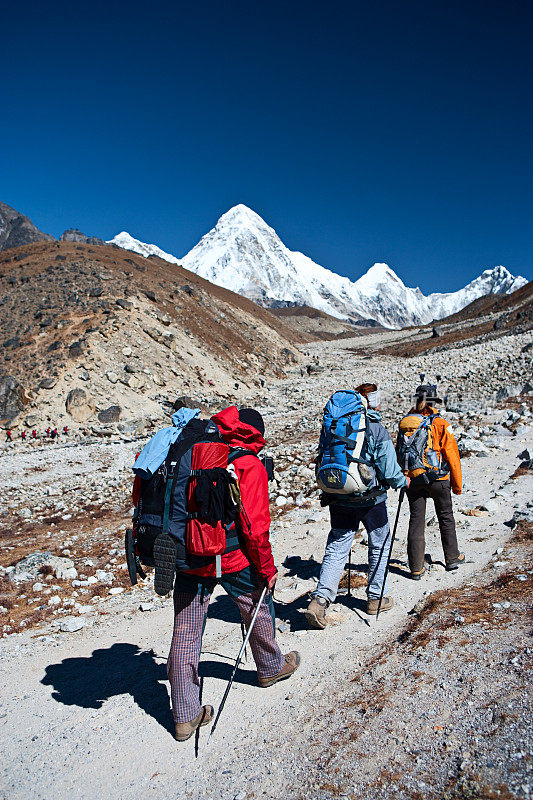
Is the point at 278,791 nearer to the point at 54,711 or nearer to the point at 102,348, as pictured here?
the point at 54,711

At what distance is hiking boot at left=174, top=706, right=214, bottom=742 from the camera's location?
361cm

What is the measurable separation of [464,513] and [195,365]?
23160mm

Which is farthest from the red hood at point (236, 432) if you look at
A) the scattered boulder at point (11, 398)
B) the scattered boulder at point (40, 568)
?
the scattered boulder at point (11, 398)

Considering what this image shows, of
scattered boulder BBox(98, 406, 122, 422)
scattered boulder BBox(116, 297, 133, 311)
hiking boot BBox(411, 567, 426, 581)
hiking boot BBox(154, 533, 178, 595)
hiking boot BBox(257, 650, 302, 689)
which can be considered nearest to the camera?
hiking boot BBox(154, 533, 178, 595)

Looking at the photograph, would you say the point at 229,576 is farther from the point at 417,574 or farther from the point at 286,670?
the point at 417,574

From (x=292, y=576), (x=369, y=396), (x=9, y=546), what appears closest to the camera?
(x=369, y=396)

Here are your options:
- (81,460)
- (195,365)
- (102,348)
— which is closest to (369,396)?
(81,460)

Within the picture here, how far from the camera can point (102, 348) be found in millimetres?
25141

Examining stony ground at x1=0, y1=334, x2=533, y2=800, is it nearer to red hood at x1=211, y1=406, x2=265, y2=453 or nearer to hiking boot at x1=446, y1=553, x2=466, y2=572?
hiking boot at x1=446, y1=553, x2=466, y2=572

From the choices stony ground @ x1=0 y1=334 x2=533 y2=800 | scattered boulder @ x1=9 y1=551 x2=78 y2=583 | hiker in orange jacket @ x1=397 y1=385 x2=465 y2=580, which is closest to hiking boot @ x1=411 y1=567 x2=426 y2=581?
hiker in orange jacket @ x1=397 y1=385 x2=465 y2=580

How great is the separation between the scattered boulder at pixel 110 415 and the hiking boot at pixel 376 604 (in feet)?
58.9

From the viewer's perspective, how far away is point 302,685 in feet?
13.4

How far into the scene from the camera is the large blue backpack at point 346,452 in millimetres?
4590

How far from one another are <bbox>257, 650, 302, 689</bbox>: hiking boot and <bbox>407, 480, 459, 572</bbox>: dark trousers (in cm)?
228
